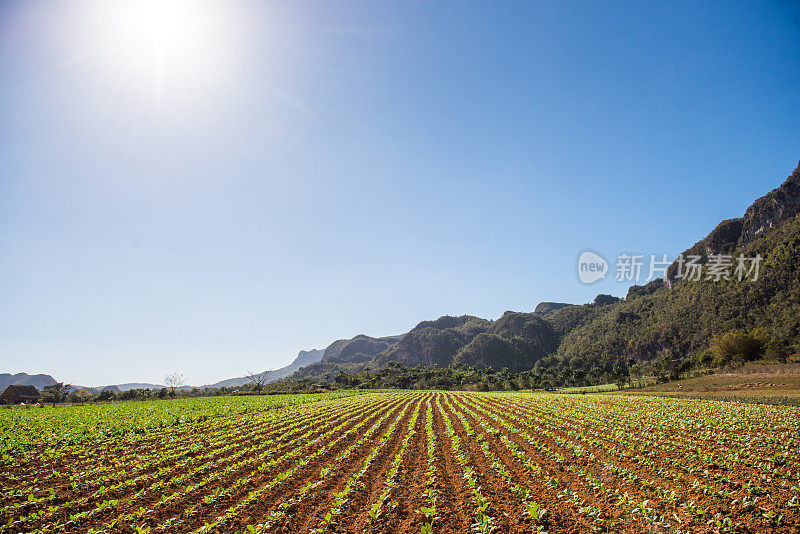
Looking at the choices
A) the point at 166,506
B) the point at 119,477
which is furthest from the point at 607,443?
the point at 119,477

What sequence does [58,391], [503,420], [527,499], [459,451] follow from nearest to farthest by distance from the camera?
[527,499] < [459,451] < [503,420] < [58,391]

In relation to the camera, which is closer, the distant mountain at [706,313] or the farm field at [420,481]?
the farm field at [420,481]

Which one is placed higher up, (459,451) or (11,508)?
(11,508)

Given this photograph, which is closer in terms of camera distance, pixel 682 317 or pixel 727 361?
pixel 727 361

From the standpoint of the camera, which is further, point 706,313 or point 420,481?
point 706,313

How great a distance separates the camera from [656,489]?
7836 mm

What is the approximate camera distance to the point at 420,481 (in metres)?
9.17

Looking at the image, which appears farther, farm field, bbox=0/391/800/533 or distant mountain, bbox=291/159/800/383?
distant mountain, bbox=291/159/800/383

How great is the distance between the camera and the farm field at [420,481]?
6695mm

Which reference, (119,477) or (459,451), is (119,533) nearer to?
(119,477)

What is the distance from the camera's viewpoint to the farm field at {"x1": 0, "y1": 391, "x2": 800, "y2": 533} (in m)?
6.70

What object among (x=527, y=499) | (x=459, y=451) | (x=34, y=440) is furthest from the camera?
(x=34, y=440)

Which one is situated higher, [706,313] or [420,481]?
[706,313]

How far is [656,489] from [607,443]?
5394 mm
